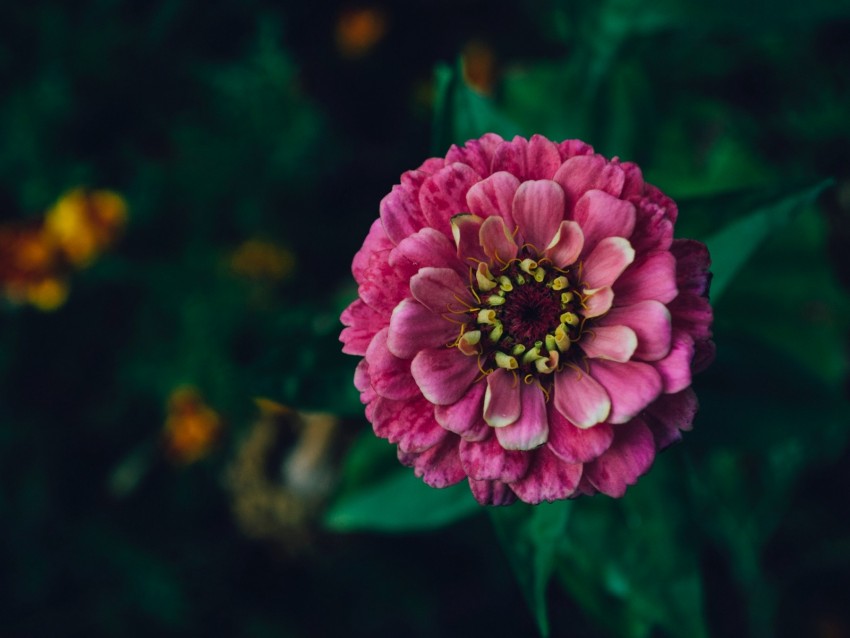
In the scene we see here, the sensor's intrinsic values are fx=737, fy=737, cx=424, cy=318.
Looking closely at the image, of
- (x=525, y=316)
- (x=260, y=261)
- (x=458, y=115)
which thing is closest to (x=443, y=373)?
(x=525, y=316)

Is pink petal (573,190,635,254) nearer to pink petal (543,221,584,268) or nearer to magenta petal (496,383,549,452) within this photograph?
pink petal (543,221,584,268)

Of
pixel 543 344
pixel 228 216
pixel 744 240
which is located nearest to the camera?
pixel 543 344

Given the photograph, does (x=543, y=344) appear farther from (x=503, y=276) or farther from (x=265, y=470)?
(x=265, y=470)

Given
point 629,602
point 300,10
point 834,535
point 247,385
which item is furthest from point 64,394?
point 834,535

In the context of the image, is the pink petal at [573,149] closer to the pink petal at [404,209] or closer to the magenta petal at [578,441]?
the pink petal at [404,209]

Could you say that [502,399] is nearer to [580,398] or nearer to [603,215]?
[580,398]
